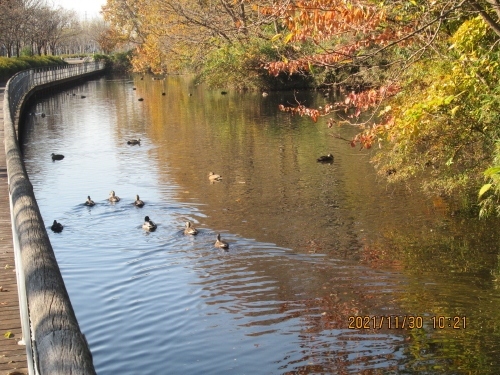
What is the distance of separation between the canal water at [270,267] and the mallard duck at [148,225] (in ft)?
0.48

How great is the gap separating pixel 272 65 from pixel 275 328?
5105mm

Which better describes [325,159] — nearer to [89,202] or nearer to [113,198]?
[113,198]

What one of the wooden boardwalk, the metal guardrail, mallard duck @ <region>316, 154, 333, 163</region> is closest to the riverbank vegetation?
mallard duck @ <region>316, 154, 333, 163</region>

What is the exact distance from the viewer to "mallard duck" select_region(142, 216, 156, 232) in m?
Answer: 15.3

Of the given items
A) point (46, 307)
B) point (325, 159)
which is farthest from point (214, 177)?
point (46, 307)

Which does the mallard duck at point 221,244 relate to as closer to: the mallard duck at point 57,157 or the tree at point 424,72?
the tree at point 424,72

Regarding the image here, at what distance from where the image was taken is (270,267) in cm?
1280

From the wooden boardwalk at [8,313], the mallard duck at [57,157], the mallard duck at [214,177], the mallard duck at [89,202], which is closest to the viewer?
the wooden boardwalk at [8,313]
